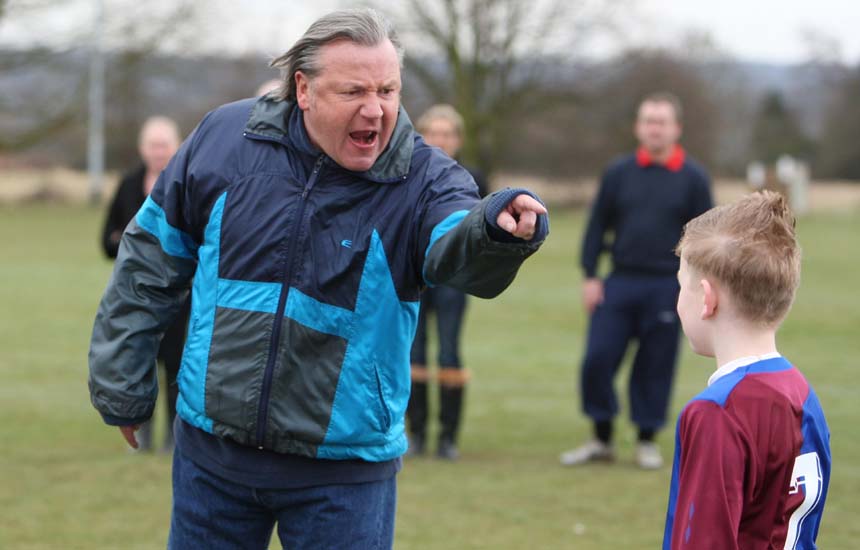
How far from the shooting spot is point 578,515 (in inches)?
253

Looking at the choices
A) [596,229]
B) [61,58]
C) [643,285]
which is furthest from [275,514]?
[61,58]

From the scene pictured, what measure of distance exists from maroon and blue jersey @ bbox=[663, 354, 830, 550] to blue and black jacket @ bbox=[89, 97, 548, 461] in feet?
2.15

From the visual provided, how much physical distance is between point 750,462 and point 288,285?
1.24 meters

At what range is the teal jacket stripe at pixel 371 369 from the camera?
3.07m

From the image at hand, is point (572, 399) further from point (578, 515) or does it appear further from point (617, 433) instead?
point (578, 515)

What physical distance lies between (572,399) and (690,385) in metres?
1.39

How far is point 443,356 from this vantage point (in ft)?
25.8

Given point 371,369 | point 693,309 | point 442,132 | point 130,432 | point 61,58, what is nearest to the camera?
point 693,309

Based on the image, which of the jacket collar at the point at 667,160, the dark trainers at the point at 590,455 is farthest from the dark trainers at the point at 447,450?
the jacket collar at the point at 667,160

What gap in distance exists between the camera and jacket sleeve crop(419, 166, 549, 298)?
8.90 ft

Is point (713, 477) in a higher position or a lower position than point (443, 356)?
higher

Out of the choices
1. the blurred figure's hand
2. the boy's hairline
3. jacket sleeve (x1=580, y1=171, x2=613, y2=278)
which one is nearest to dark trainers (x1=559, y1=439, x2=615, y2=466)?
the blurred figure's hand

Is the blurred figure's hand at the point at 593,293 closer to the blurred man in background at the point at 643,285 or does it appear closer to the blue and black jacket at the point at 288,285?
the blurred man in background at the point at 643,285

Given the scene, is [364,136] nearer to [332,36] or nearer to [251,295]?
[332,36]
